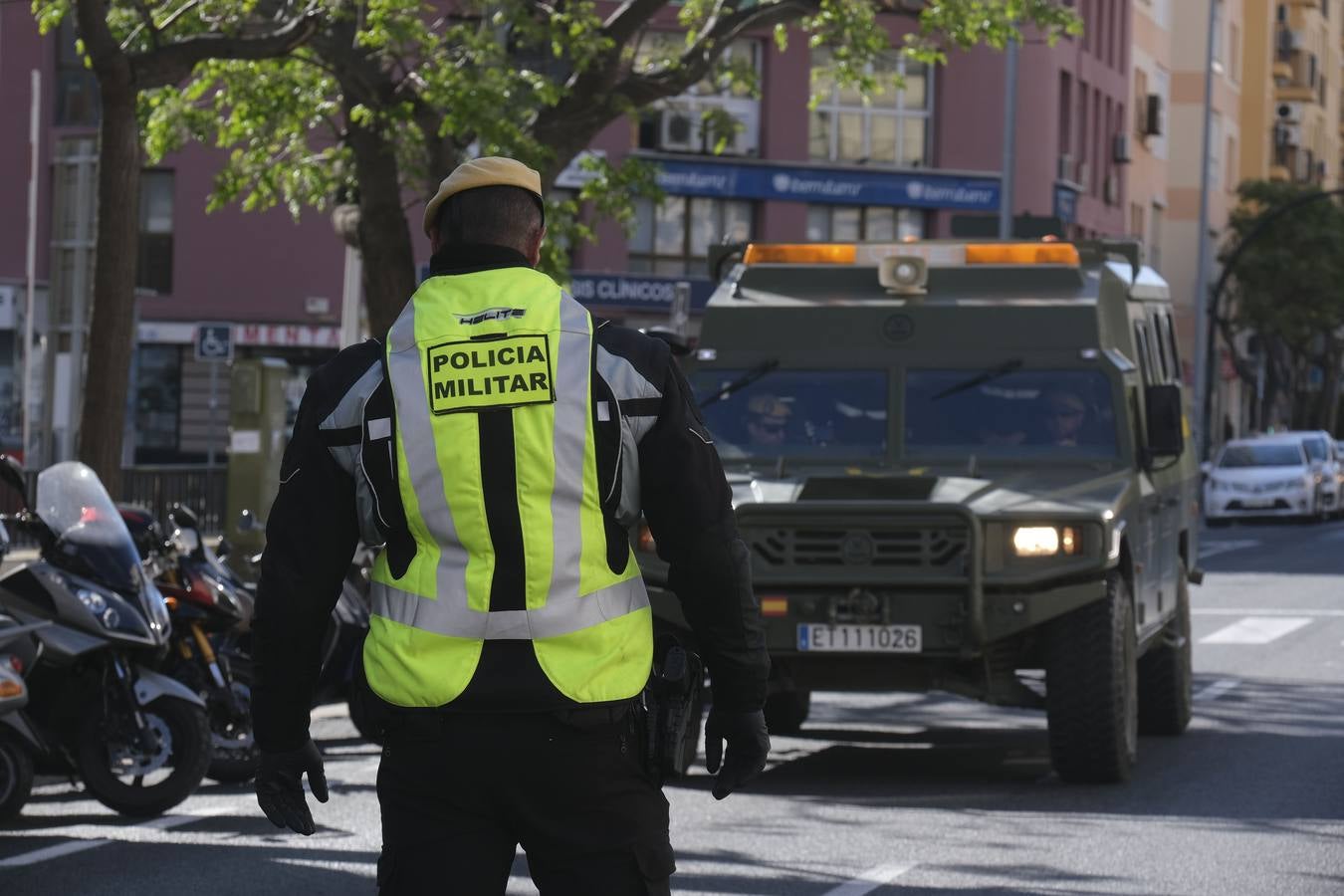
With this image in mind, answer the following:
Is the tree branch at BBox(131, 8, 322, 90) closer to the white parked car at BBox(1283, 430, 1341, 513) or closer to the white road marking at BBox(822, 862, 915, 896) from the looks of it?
the white road marking at BBox(822, 862, 915, 896)

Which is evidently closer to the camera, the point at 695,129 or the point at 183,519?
the point at 183,519

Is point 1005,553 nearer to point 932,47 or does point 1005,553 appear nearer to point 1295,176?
point 932,47

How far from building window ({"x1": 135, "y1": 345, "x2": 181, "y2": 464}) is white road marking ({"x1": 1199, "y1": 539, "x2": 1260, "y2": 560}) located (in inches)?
717

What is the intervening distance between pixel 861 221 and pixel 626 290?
585 cm

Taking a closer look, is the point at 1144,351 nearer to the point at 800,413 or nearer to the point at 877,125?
the point at 800,413

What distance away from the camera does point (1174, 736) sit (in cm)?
1255

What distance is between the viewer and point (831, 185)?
47250mm

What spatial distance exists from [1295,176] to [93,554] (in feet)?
256

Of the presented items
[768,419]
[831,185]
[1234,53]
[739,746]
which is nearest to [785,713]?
[768,419]

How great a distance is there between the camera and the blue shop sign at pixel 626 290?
4428cm

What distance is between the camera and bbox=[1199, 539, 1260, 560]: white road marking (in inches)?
→ 1297

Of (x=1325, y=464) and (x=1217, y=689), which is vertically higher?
(x=1325, y=464)

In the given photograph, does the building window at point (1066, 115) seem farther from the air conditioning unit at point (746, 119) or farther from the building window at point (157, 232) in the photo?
the building window at point (157, 232)

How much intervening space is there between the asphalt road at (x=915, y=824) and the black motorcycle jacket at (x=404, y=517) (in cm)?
397
